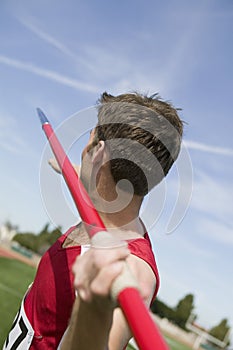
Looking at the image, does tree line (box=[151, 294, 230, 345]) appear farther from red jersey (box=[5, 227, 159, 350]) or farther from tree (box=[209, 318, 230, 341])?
red jersey (box=[5, 227, 159, 350])

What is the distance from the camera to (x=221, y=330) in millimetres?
39750

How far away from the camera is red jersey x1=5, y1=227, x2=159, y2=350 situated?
170 centimetres

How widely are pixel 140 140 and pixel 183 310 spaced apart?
37362 mm

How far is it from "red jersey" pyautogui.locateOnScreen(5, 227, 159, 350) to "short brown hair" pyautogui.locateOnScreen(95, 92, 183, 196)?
0.23 metres

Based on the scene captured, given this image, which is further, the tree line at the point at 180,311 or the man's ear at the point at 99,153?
the tree line at the point at 180,311

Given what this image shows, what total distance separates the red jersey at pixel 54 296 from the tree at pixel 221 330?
40.3 metres

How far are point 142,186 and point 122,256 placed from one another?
77 centimetres

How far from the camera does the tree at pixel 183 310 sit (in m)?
37.2

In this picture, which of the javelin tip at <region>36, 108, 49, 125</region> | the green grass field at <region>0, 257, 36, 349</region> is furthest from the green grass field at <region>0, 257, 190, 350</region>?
the javelin tip at <region>36, 108, 49, 125</region>

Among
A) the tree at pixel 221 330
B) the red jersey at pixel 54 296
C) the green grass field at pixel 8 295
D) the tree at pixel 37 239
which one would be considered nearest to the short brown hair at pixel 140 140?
the red jersey at pixel 54 296

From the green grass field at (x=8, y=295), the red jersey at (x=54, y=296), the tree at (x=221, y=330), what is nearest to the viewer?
the red jersey at (x=54, y=296)

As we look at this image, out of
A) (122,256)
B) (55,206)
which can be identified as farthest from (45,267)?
(122,256)

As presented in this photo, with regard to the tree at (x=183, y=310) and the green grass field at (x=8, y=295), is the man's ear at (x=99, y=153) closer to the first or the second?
the green grass field at (x=8, y=295)

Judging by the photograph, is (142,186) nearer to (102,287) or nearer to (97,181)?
(97,181)
